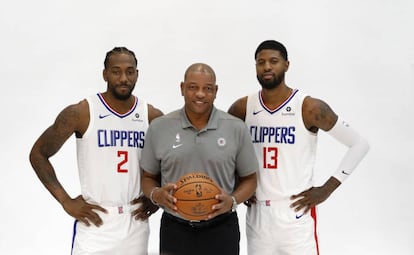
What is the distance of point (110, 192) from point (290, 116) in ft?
3.59

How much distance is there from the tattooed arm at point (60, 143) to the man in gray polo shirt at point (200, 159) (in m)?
0.38

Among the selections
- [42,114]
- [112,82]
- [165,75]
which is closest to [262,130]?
[112,82]

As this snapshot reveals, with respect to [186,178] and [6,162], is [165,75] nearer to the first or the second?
[6,162]

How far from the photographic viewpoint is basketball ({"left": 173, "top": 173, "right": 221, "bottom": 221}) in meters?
2.35

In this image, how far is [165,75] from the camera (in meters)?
4.77

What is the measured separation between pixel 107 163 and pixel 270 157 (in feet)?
3.01

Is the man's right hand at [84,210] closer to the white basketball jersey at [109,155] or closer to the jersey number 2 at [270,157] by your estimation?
the white basketball jersey at [109,155]

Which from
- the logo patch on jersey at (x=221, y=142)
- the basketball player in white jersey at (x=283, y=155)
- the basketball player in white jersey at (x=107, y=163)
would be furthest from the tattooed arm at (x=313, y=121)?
the basketball player in white jersey at (x=107, y=163)

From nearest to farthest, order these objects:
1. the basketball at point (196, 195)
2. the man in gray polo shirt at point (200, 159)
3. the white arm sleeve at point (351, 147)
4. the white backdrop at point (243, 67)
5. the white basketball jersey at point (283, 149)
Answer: the basketball at point (196, 195)
the man in gray polo shirt at point (200, 159)
the white basketball jersey at point (283, 149)
the white arm sleeve at point (351, 147)
the white backdrop at point (243, 67)

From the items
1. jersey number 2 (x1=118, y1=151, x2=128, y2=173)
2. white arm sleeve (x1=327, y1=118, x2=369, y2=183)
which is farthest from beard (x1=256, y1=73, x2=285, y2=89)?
jersey number 2 (x1=118, y1=151, x2=128, y2=173)

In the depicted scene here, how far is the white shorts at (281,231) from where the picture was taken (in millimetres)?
2830

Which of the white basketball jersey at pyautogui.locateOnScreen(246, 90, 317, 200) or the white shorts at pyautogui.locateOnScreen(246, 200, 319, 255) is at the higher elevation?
the white basketball jersey at pyautogui.locateOnScreen(246, 90, 317, 200)

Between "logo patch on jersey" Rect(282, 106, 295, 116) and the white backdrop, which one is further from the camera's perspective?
the white backdrop

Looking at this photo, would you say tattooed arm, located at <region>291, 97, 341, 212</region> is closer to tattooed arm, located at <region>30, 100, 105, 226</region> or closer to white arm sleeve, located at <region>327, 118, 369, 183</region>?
white arm sleeve, located at <region>327, 118, 369, 183</region>
